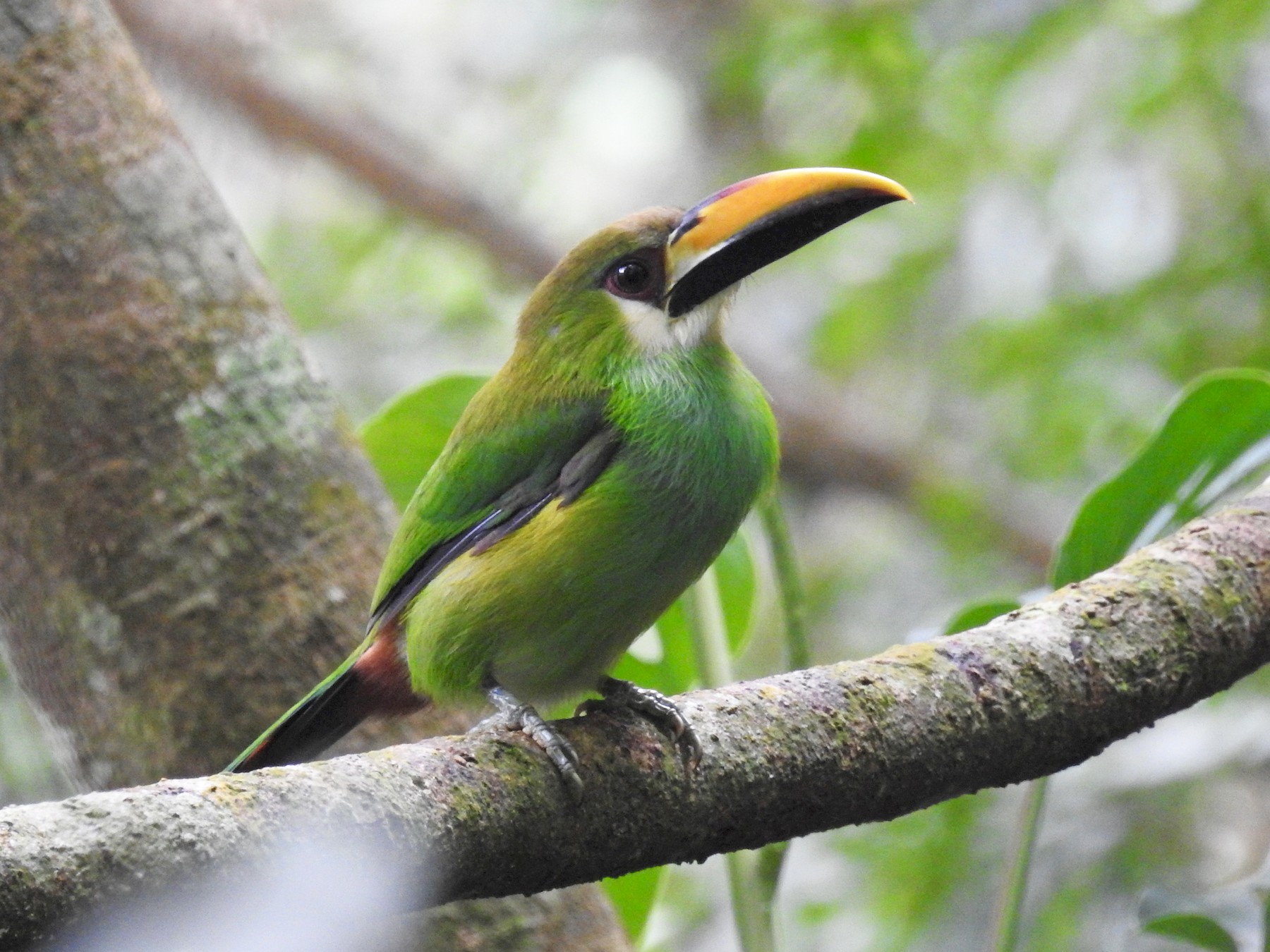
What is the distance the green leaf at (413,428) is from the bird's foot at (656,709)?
36.7 inches

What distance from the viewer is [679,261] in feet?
8.16

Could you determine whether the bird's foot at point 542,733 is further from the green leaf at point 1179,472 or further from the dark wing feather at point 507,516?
the green leaf at point 1179,472

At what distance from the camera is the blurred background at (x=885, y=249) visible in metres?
4.07

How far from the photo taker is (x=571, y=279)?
255cm

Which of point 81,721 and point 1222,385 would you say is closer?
point 1222,385

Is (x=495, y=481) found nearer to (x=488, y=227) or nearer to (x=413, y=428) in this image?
(x=413, y=428)

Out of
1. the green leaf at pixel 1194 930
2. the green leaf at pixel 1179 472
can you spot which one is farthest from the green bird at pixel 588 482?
the green leaf at pixel 1194 930

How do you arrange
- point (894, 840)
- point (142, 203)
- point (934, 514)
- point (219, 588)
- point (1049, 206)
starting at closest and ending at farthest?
point (219, 588) → point (142, 203) → point (894, 840) → point (1049, 206) → point (934, 514)

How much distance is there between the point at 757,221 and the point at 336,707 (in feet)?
3.77

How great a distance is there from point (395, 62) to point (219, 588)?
587 centimetres

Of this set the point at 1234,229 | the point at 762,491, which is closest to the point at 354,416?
the point at 1234,229

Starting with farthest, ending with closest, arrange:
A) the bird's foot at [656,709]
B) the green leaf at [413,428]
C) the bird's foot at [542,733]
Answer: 1. the green leaf at [413,428]
2. the bird's foot at [656,709]
3. the bird's foot at [542,733]

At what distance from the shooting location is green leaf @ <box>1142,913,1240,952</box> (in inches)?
97.0

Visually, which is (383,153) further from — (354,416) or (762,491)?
(762,491)
